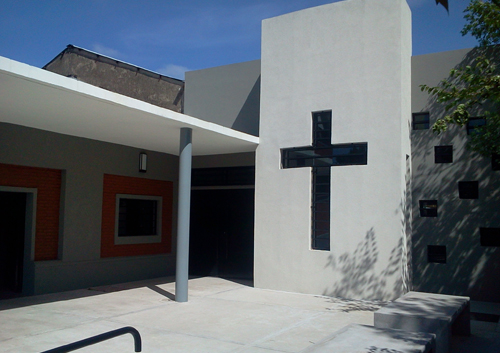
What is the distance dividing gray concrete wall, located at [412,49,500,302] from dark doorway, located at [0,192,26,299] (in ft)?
27.5

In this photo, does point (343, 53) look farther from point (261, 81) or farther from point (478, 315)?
point (478, 315)

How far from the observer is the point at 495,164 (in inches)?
364

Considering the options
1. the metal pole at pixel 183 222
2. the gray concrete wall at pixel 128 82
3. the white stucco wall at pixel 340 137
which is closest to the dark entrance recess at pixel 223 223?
the white stucco wall at pixel 340 137

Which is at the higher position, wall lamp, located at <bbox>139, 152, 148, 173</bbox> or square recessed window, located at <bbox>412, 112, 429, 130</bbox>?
square recessed window, located at <bbox>412, 112, 429, 130</bbox>

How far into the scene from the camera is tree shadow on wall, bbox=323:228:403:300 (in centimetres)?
868

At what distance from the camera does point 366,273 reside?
8.95 meters

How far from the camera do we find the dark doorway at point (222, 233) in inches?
486

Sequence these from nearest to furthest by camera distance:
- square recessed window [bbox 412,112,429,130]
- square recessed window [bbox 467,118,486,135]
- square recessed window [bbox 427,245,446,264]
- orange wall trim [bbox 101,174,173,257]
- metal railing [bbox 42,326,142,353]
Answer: metal railing [bbox 42,326,142,353] → square recessed window [bbox 467,118,486,135] → square recessed window [bbox 427,245,446,264] → square recessed window [bbox 412,112,429,130] → orange wall trim [bbox 101,174,173,257]

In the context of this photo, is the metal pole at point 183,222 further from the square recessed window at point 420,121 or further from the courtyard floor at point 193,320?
the square recessed window at point 420,121

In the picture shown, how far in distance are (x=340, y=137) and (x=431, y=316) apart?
4590 mm

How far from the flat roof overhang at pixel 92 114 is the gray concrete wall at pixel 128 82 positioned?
384 cm

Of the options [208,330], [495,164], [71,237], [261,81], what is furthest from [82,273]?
[495,164]

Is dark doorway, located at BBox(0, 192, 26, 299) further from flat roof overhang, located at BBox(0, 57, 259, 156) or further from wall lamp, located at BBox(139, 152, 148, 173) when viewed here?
wall lamp, located at BBox(139, 152, 148, 173)

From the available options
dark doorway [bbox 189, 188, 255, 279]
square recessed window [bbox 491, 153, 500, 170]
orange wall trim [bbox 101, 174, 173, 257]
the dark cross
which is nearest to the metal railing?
the dark cross
